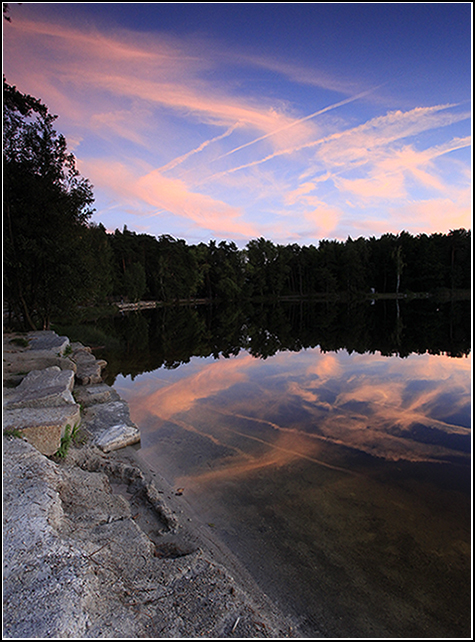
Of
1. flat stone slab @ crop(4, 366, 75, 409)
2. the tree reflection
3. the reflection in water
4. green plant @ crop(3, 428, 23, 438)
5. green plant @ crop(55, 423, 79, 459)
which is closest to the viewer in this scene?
the reflection in water

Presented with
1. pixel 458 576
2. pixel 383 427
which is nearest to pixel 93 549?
pixel 458 576

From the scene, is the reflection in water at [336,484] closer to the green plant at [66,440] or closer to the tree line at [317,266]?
the green plant at [66,440]

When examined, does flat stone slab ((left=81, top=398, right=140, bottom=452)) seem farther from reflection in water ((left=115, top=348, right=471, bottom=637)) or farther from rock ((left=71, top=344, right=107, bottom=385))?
rock ((left=71, top=344, right=107, bottom=385))

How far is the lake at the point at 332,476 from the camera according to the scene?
127 inches

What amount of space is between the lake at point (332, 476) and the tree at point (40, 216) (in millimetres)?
5203

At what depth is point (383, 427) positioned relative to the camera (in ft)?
25.3

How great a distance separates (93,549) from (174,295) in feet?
201

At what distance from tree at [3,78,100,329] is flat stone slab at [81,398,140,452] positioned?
9.09 meters

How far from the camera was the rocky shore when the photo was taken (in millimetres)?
2162

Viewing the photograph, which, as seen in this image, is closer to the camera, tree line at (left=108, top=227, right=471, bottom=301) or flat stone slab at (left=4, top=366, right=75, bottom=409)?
flat stone slab at (left=4, top=366, right=75, bottom=409)

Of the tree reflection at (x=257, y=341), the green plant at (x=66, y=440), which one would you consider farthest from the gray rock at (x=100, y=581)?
the tree reflection at (x=257, y=341)

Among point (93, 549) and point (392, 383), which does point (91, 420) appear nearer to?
point (93, 549)

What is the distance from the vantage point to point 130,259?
187ft

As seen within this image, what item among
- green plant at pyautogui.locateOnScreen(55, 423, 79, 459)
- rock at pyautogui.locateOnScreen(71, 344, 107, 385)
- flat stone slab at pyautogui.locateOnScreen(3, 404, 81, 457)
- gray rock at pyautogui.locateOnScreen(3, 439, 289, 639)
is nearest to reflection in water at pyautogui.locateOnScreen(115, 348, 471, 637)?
gray rock at pyautogui.locateOnScreen(3, 439, 289, 639)
